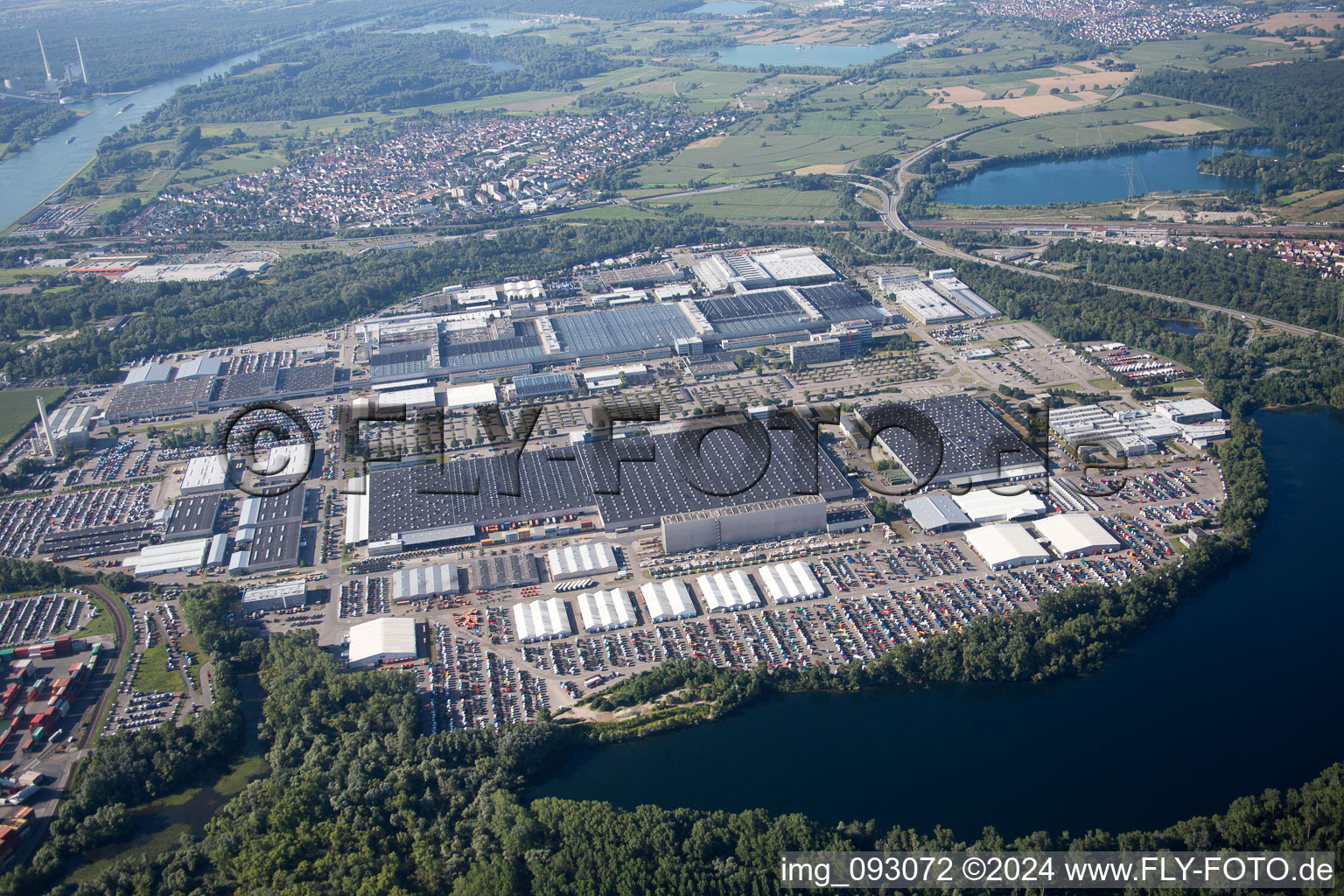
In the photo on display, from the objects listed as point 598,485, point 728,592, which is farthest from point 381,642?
point 728,592

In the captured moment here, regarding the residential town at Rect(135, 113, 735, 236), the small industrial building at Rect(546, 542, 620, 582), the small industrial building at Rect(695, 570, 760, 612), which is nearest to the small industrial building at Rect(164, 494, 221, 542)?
the small industrial building at Rect(546, 542, 620, 582)

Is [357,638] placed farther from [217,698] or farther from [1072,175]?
[1072,175]

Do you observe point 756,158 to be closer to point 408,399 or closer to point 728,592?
point 408,399

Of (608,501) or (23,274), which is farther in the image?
(23,274)

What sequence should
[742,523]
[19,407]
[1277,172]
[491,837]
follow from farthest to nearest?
[1277,172] → [19,407] → [742,523] → [491,837]

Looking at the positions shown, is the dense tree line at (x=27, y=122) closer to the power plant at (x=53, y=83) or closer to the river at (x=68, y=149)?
the river at (x=68, y=149)

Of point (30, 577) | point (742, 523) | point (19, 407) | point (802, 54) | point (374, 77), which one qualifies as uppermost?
point (374, 77)

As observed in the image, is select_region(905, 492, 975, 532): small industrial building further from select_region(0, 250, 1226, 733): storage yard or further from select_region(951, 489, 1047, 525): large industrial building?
select_region(951, 489, 1047, 525): large industrial building
